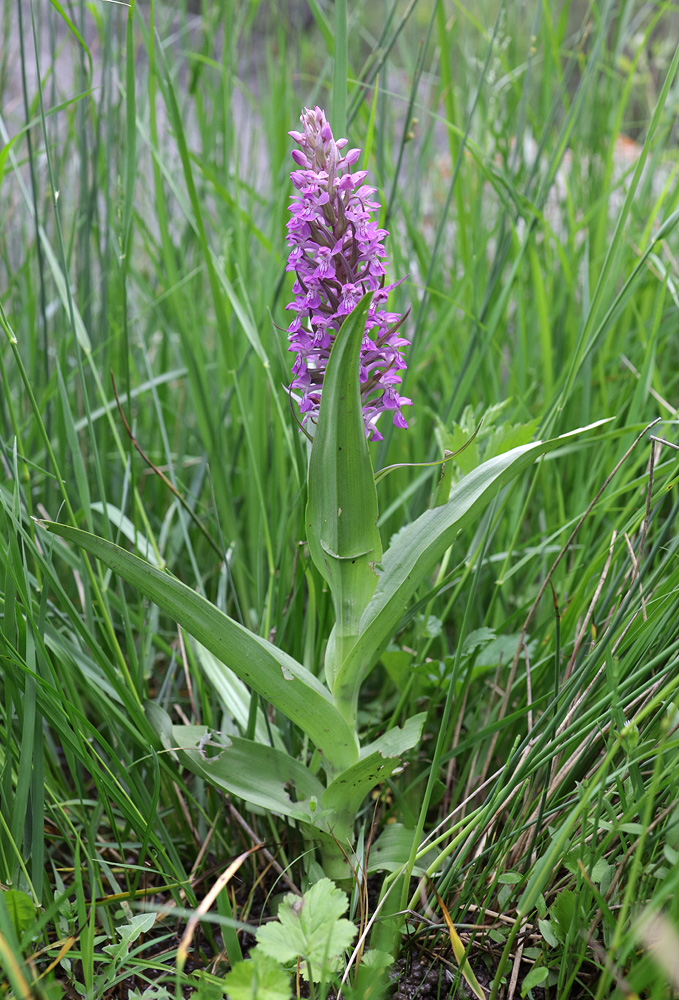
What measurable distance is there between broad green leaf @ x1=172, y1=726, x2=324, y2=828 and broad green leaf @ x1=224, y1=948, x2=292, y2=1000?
0.23 m

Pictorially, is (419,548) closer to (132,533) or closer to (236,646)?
(236,646)

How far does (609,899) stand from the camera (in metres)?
0.79

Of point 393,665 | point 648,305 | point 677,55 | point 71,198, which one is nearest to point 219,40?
point 71,198

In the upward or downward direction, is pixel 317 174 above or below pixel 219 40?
below

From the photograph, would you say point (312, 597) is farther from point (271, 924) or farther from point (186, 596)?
point (271, 924)

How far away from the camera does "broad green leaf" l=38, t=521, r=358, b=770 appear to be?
32.0 inches

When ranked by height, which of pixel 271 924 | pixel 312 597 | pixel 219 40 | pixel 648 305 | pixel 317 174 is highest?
pixel 219 40

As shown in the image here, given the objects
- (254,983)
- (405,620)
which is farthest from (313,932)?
(405,620)

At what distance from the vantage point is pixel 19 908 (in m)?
0.81

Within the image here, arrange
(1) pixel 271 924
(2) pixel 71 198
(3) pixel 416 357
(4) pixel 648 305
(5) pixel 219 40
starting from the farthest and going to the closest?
(5) pixel 219 40 → (2) pixel 71 198 → (4) pixel 648 305 → (3) pixel 416 357 → (1) pixel 271 924

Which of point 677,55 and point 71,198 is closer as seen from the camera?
point 677,55

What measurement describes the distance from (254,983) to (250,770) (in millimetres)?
320

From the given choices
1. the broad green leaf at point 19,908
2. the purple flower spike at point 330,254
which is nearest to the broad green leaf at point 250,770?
the broad green leaf at point 19,908

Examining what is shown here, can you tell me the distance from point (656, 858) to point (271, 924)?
455mm
